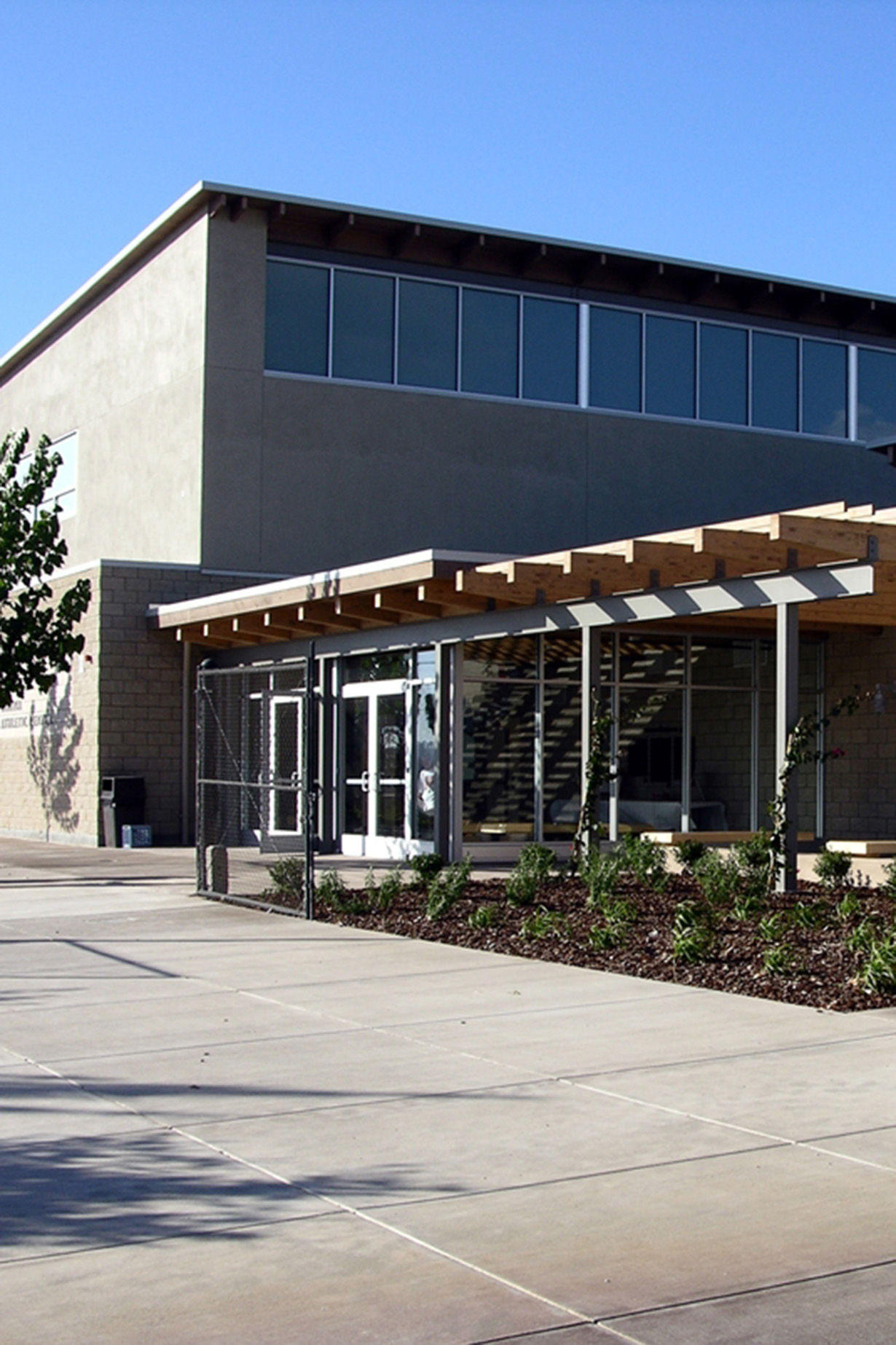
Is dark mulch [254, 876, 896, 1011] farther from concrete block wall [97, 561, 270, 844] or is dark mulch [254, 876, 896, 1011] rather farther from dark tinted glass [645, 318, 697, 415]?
dark tinted glass [645, 318, 697, 415]

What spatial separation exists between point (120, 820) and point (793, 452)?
597 inches

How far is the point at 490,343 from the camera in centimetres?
2970

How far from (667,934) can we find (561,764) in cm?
998

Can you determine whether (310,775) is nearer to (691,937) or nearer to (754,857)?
(691,937)

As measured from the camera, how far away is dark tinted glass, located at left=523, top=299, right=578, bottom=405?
2997 centimetres

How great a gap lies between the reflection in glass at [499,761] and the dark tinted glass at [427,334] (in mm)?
8663

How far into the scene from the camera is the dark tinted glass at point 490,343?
29.5 metres

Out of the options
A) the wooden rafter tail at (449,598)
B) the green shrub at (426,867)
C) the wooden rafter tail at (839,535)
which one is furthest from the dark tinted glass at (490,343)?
the wooden rafter tail at (839,535)

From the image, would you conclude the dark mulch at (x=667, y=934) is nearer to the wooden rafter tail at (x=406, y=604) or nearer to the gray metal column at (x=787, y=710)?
the gray metal column at (x=787, y=710)

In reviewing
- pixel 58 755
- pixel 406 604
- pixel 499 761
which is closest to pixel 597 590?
pixel 406 604

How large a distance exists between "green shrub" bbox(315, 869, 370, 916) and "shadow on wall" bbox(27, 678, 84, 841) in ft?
39.3

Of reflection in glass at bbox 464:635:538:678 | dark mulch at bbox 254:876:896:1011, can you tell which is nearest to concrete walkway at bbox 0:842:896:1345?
dark mulch at bbox 254:876:896:1011

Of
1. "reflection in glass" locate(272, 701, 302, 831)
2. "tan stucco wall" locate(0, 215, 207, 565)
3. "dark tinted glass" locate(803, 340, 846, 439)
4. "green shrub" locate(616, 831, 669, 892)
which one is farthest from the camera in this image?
"dark tinted glass" locate(803, 340, 846, 439)

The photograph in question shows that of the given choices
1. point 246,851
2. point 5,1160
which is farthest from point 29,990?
point 246,851
